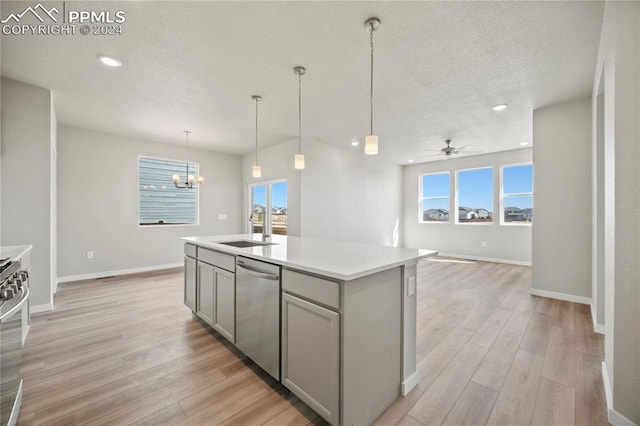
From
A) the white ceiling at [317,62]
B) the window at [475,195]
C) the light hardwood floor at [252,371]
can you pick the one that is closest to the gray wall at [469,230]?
the window at [475,195]

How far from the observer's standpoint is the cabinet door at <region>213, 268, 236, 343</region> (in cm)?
226

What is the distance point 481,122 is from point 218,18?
417cm

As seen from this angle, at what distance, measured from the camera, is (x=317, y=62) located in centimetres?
261

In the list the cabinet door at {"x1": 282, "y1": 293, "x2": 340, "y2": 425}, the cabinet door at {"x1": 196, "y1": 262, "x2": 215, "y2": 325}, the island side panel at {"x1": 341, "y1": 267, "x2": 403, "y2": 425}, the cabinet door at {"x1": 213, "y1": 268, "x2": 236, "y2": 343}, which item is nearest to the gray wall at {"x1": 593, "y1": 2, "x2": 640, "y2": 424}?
the island side panel at {"x1": 341, "y1": 267, "x2": 403, "y2": 425}

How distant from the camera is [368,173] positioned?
6.86 m

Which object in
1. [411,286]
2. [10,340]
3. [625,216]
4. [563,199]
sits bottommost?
[10,340]

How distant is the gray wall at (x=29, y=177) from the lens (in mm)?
3008

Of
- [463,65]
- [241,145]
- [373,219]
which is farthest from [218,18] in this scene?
[373,219]

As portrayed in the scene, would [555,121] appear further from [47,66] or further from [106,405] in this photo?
[47,66]

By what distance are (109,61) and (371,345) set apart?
135 inches

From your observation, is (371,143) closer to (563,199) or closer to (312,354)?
(312,354)

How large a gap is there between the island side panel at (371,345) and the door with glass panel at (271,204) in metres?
4.20

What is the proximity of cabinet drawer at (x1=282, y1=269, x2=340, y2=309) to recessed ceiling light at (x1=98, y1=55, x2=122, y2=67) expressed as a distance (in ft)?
8.91

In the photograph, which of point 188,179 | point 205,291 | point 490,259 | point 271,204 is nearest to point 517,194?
point 490,259
